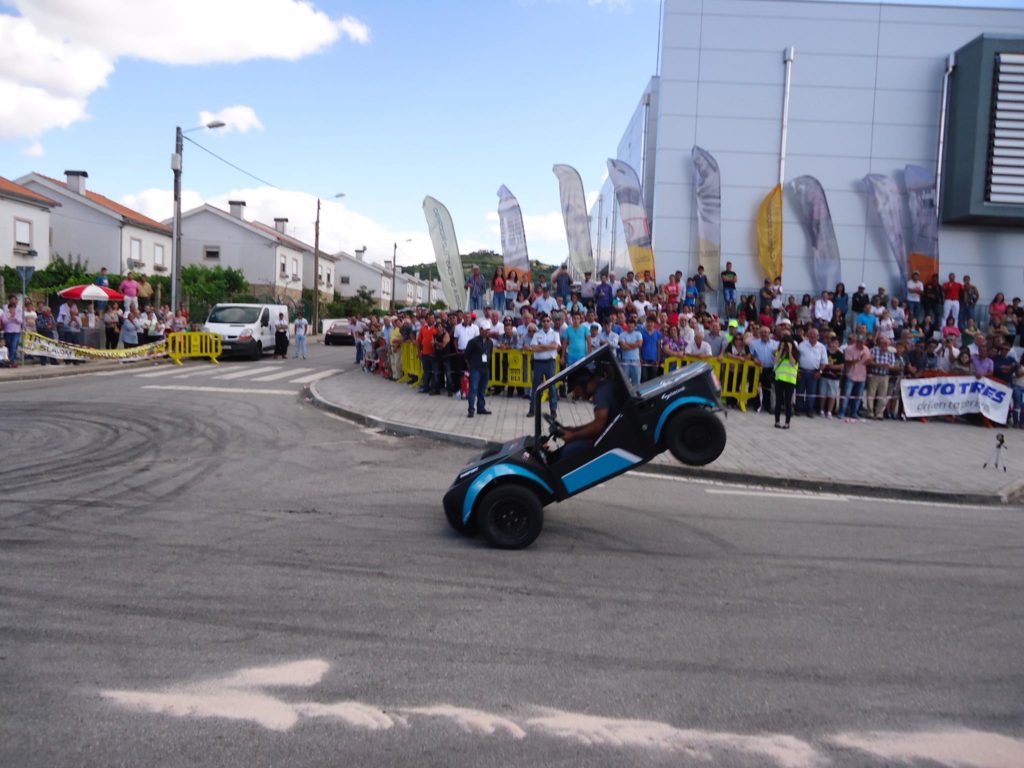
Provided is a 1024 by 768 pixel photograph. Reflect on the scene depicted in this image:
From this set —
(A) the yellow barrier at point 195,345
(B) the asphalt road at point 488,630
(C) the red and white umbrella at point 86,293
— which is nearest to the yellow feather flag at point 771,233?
(B) the asphalt road at point 488,630

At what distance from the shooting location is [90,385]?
16.6 m

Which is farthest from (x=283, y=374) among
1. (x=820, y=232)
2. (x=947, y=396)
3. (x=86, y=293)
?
(x=820, y=232)

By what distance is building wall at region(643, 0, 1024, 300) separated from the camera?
23562 mm

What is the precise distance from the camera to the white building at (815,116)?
23.5 metres

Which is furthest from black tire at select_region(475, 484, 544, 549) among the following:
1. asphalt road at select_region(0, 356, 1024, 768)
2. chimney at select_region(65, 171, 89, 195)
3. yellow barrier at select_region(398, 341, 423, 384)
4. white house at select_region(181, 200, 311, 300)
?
white house at select_region(181, 200, 311, 300)

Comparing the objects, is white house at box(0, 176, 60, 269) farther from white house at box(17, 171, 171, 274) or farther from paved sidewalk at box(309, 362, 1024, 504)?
paved sidewalk at box(309, 362, 1024, 504)

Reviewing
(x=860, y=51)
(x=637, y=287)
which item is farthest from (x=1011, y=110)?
(x=637, y=287)

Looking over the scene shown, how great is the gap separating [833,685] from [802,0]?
24299mm

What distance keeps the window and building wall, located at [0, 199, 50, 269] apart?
203 millimetres

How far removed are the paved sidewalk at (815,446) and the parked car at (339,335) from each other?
26725 millimetres

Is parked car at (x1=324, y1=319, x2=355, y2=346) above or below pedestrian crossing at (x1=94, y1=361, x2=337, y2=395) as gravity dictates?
above

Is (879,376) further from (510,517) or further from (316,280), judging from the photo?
(316,280)

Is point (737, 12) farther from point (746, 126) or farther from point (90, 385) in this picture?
point (90, 385)

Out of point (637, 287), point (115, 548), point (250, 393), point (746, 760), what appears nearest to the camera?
point (746, 760)
